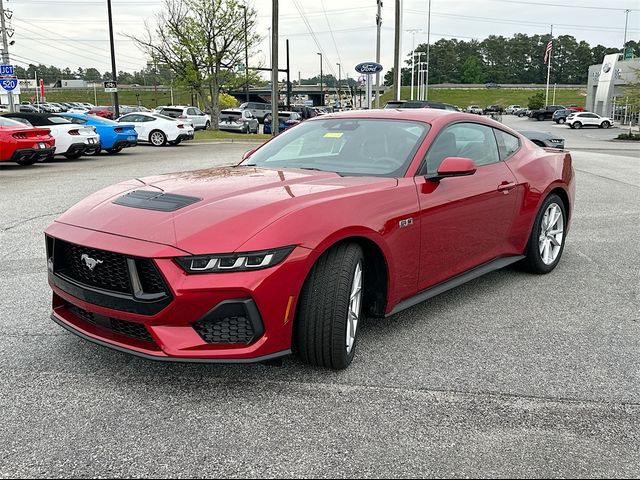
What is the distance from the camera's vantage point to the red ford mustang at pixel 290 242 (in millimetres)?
2963

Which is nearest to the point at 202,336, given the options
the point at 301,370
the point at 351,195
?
the point at 301,370

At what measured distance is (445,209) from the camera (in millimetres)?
4113

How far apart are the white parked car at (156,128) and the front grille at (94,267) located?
22067 mm

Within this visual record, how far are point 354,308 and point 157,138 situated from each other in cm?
2284

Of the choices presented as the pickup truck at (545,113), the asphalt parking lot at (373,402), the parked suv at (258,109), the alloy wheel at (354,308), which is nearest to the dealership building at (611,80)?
the pickup truck at (545,113)

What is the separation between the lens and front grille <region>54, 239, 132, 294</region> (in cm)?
306

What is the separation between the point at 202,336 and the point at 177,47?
38.3 metres

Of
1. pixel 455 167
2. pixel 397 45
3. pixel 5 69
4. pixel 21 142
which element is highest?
pixel 397 45

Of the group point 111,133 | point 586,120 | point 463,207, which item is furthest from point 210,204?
point 586,120

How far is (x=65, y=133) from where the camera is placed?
661 inches

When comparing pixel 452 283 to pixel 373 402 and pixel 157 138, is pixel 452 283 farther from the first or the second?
pixel 157 138

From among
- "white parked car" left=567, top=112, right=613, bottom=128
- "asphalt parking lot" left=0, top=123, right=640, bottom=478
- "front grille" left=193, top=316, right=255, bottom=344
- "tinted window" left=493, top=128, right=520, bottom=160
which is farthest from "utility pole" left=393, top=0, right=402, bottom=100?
"front grille" left=193, top=316, right=255, bottom=344

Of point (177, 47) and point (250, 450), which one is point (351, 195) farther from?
point (177, 47)

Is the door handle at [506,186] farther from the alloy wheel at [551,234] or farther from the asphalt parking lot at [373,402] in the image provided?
the asphalt parking lot at [373,402]
